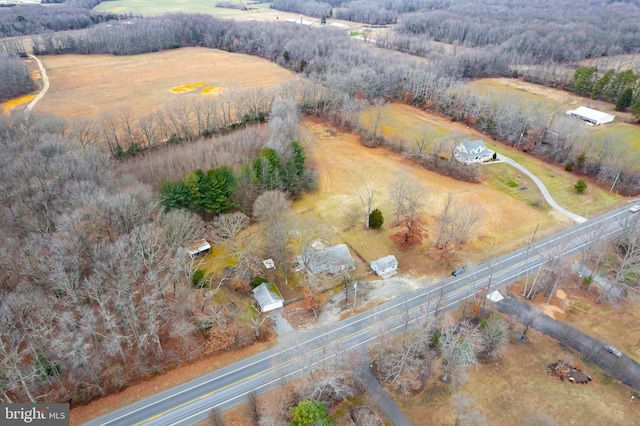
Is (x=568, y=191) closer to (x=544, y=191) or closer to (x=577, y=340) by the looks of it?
(x=544, y=191)

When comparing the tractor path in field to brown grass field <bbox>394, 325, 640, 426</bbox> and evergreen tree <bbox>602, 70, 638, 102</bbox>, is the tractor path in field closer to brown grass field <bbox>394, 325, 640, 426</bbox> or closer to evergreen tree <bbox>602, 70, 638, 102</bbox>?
brown grass field <bbox>394, 325, 640, 426</bbox>

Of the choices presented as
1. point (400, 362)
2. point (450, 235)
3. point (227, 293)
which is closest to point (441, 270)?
point (450, 235)

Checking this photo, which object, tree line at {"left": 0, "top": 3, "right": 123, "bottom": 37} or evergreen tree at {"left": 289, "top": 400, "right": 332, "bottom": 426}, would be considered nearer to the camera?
evergreen tree at {"left": 289, "top": 400, "right": 332, "bottom": 426}

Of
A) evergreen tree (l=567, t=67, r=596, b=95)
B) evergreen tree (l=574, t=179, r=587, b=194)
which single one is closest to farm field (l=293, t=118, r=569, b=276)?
evergreen tree (l=574, t=179, r=587, b=194)

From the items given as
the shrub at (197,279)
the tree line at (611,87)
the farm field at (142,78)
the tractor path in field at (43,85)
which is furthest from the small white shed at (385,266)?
the tractor path in field at (43,85)

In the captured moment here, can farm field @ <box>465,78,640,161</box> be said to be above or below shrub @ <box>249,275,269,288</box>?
above

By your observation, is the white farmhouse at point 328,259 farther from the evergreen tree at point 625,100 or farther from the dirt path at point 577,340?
the evergreen tree at point 625,100

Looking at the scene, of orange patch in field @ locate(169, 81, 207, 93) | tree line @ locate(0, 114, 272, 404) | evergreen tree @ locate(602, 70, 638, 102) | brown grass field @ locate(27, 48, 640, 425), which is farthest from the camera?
orange patch in field @ locate(169, 81, 207, 93)
